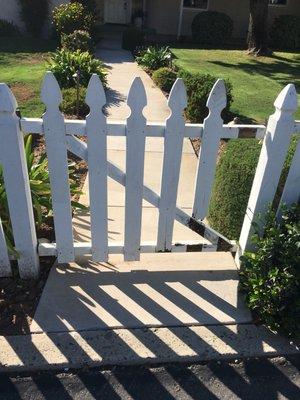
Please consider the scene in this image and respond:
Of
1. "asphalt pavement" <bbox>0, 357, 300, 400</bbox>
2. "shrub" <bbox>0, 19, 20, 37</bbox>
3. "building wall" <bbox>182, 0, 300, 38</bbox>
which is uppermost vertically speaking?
"building wall" <bbox>182, 0, 300, 38</bbox>

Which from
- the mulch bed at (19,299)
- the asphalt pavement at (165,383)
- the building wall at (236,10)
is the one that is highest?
the building wall at (236,10)

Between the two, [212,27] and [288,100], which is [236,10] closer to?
[212,27]

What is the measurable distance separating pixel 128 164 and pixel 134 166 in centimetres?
4

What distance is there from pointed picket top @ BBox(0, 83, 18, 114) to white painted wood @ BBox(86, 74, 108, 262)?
0.44 meters

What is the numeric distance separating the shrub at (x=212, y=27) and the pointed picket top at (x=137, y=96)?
54.9 feet

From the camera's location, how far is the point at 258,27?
14.2 metres

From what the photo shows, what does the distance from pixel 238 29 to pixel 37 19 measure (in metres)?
10.0

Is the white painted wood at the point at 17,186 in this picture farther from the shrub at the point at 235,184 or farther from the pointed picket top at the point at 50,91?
the shrub at the point at 235,184

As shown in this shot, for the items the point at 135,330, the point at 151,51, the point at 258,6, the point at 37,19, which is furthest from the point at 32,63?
the point at 135,330

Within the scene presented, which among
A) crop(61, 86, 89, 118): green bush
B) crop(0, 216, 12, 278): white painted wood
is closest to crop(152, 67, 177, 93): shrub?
crop(61, 86, 89, 118): green bush

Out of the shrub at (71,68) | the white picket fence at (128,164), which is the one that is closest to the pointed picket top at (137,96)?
the white picket fence at (128,164)

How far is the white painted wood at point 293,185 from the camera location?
269 centimetres

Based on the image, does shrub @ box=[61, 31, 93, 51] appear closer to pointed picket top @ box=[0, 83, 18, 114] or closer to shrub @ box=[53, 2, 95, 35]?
shrub @ box=[53, 2, 95, 35]

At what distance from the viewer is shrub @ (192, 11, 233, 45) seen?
1711cm
